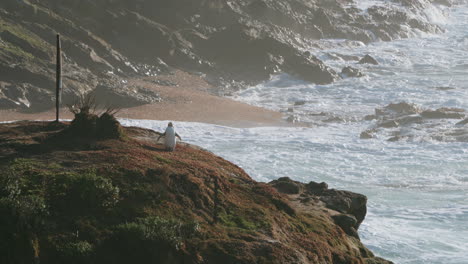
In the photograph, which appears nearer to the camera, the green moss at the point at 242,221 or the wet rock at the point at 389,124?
the green moss at the point at 242,221

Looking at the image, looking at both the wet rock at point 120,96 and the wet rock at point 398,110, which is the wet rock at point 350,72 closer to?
the wet rock at point 398,110

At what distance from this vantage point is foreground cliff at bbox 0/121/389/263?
14945 mm

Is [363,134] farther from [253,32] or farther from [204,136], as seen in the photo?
[253,32]

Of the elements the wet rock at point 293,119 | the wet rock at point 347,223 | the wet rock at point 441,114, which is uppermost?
the wet rock at point 441,114

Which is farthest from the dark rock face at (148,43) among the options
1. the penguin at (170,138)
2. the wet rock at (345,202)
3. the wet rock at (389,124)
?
the wet rock at (345,202)

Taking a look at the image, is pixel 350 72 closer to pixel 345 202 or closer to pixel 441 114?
pixel 441 114

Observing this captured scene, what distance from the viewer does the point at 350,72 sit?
5872 centimetres

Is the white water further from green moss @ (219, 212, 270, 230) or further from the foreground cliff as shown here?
green moss @ (219, 212, 270, 230)

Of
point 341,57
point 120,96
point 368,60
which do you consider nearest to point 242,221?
point 120,96

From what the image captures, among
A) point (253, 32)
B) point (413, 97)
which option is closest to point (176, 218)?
point (413, 97)

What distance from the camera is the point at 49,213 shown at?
15.4m

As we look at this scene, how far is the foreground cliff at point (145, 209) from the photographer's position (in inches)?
588

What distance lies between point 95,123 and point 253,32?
132 feet

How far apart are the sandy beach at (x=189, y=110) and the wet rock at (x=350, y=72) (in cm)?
1340
